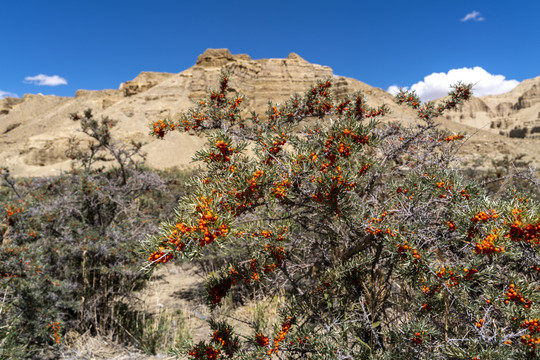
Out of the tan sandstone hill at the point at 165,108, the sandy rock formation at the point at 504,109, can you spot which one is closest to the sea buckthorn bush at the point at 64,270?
the tan sandstone hill at the point at 165,108

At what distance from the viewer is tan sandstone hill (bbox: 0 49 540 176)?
102 feet

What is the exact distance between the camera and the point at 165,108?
132 ft

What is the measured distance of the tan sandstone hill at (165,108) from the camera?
31.1 meters

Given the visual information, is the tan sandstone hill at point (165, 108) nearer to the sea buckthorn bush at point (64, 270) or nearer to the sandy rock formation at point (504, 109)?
the sea buckthorn bush at point (64, 270)

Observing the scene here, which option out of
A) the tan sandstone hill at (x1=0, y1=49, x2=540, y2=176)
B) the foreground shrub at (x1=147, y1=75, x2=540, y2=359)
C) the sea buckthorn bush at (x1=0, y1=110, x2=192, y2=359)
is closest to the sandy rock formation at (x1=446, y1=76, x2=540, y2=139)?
the tan sandstone hill at (x1=0, y1=49, x2=540, y2=176)

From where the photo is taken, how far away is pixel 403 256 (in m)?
1.66

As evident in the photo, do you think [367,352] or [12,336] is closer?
[367,352]

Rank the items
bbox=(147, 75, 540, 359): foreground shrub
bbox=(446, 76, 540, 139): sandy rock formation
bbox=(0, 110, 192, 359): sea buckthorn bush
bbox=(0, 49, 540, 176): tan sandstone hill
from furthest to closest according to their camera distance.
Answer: bbox=(446, 76, 540, 139): sandy rock formation, bbox=(0, 49, 540, 176): tan sandstone hill, bbox=(0, 110, 192, 359): sea buckthorn bush, bbox=(147, 75, 540, 359): foreground shrub

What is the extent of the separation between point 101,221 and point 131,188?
1533 mm

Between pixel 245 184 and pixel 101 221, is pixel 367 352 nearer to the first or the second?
pixel 245 184

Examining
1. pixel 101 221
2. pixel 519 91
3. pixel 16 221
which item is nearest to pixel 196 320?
pixel 101 221

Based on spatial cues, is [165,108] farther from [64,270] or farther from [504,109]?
[504,109]

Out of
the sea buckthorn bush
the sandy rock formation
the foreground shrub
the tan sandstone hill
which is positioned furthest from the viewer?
the sandy rock formation

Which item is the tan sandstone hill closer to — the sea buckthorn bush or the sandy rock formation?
the sea buckthorn bush
